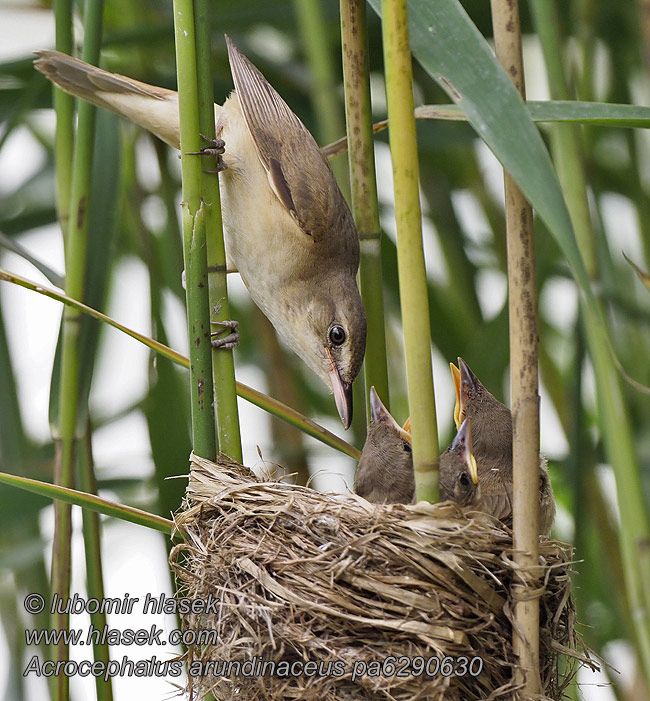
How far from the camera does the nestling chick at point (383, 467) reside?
1.64 meters

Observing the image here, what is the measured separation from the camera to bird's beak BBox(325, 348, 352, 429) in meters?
1.81

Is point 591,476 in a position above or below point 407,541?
below

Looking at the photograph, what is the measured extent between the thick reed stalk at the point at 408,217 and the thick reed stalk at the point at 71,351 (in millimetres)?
659

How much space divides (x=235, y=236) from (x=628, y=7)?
1189mm

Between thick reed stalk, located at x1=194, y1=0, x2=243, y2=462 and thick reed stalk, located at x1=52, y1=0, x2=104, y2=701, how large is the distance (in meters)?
0.26

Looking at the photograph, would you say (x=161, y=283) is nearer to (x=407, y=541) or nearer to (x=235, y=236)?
(x=235, y=236)

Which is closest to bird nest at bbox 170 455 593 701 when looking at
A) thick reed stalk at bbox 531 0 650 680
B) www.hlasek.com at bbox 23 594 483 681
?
www.hlasek.com at bbox 23 594 483 681

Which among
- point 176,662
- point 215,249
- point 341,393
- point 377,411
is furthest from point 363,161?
point 176,662

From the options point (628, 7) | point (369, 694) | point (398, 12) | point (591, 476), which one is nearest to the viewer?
point (398, 12)

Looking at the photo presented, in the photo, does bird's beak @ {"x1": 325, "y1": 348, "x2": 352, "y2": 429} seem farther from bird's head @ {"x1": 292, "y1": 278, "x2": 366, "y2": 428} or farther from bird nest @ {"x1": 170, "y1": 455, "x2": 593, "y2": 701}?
bird nest @ {"x1": 170, "y1": 455, "x2": 593, "y2": 701}

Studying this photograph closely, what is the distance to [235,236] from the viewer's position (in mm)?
2094

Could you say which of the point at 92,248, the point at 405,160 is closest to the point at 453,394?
the point at 92,248

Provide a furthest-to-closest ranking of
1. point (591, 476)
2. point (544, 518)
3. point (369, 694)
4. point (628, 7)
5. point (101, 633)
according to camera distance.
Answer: point (628, 7)
point (591, 476)
point (544, 518)
point (101, 633)
point (369, 694)

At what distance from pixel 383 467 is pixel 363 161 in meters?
0.58
